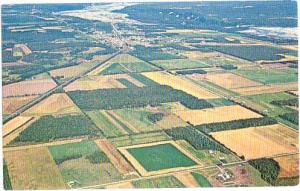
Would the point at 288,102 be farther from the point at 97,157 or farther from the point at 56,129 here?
the point at 56,129

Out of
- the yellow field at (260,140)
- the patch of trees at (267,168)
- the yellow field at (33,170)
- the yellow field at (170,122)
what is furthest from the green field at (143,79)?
the patch of trees at (267,168)

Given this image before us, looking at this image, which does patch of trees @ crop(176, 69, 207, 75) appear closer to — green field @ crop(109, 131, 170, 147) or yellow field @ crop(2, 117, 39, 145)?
green field @ crop(109, 131, 170, 147)

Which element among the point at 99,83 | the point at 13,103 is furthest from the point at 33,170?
the point at 99,83

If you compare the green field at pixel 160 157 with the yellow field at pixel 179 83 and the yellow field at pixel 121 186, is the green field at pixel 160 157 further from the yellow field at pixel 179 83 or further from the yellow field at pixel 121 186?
the yellow field at pixel 179 83

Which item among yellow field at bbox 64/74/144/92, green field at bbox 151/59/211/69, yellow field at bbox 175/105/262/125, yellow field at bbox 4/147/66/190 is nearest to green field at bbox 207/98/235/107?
yellow field at bbox 175/105/262/125

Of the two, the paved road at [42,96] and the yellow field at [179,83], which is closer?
the paved road at [42,96]
